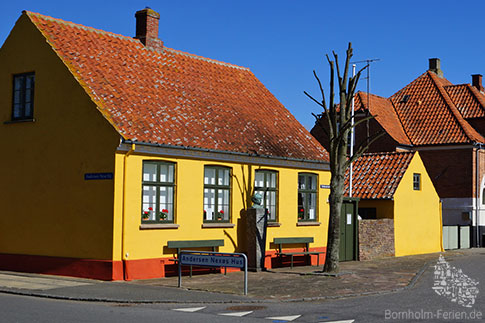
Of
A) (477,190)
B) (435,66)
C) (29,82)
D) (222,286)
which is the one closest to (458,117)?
(477,190)

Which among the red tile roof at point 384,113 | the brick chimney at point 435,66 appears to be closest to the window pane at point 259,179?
the red tile roof at point 384,113

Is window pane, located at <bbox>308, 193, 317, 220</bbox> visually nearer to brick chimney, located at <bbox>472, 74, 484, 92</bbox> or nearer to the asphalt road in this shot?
the asphalt road

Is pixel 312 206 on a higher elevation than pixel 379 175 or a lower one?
lower

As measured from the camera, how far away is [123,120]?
64.0 ft

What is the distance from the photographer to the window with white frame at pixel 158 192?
64.5ft

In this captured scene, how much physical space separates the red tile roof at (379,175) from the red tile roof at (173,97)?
483 cm

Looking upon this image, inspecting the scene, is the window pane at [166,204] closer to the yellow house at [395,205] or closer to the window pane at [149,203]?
the window pane at [149,203]

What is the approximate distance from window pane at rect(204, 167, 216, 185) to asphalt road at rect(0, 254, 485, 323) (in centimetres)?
744

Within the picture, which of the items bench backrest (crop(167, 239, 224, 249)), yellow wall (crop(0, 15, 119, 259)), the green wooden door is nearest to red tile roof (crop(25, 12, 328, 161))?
yellow wall (crop(0, 15, 119, 259))

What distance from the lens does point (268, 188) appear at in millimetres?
23250

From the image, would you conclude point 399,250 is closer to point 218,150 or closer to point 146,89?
point 218,150

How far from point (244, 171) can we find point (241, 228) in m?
1.82

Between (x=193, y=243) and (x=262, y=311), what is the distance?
24.6 feet

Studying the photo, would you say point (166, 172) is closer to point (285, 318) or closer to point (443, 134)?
point (285, 318)
